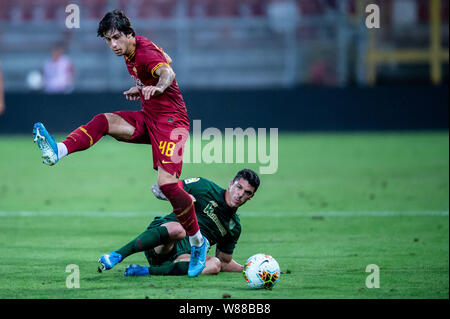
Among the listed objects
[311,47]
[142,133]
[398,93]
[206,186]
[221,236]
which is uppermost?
[311,47]

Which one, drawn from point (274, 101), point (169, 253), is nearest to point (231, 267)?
point (169, 253)

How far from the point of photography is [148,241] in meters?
6.29

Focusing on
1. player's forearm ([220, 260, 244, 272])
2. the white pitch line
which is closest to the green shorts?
player's forearm ([220, 260, 244, 272])

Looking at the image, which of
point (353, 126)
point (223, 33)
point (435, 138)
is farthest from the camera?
point (223, 33)

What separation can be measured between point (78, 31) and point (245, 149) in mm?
7687

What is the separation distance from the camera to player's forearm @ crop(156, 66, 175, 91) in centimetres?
617

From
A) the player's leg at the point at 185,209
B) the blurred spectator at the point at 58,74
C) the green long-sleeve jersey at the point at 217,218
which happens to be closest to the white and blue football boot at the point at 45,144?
the player's leg at the point at 185,209

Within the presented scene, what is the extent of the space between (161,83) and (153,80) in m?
0.37

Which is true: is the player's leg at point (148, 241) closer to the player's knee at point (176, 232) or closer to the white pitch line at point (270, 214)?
the player's knee at point (176, 232)

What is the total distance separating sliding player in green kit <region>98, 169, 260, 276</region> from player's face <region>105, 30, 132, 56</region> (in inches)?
48.6

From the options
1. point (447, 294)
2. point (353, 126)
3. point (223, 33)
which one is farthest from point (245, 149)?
point (447, 294)

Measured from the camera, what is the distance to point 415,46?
23797 millimetres
